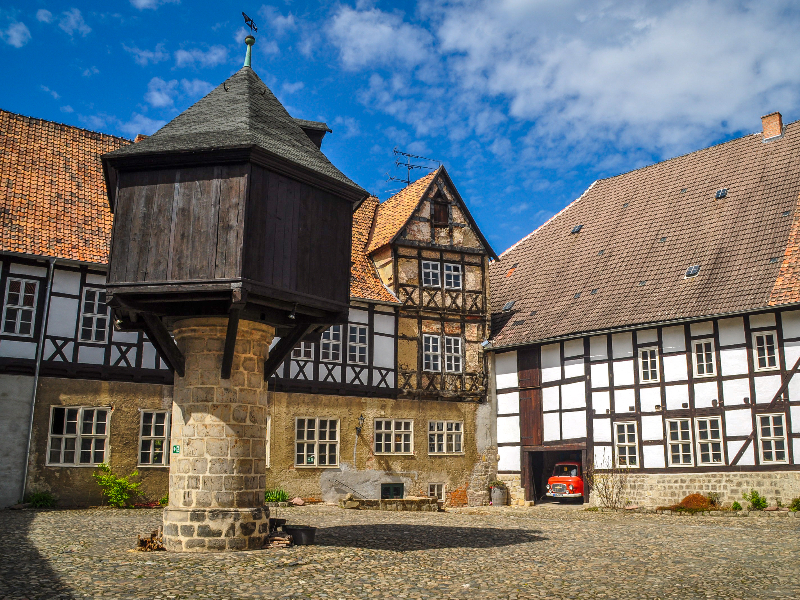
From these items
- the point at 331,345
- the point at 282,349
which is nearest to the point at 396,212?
the point at 331,345

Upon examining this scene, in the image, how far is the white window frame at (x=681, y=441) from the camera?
72.6 ft

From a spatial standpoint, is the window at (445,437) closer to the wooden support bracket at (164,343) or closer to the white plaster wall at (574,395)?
the white plaster wall at (574,395)

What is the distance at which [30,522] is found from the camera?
14930mm

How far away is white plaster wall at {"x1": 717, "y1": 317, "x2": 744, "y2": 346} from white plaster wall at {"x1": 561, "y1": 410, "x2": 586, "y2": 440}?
16.1 feet

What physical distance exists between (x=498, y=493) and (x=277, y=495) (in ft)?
25.4

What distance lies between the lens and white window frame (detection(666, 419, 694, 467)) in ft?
72.6

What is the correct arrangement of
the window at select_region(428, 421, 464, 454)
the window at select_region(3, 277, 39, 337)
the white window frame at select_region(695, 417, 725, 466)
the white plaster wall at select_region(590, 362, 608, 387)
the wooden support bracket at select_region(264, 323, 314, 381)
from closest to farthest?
the wooden support bracket at select_region(264, 323, 314, 381) → the window at select_region(3, 277, 39, 337) → the white window frame at select_region(695, 417, 725, 466) → the white plaster wall at select_region(590, 362, 608, 387) → the window at select_region(428, 421, 464, 454)

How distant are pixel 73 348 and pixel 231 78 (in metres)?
8.61

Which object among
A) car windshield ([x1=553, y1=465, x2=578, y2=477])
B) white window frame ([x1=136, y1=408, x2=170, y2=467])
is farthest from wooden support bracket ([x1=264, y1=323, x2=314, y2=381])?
car windshield ([x1=553, y1=465, x2=578, y2=477])

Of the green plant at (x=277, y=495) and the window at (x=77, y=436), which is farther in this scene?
the green plant at (x=277, y=495)

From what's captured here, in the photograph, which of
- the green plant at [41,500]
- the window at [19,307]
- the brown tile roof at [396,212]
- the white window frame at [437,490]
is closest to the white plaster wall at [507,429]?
the white window frame at [437,490]

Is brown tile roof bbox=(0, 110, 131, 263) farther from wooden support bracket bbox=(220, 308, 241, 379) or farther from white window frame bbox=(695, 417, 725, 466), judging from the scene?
white window frame bbox=(695, 417, 725, 466)

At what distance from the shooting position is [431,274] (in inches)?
1031

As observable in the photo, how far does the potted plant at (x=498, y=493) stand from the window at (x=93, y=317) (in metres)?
13.1
